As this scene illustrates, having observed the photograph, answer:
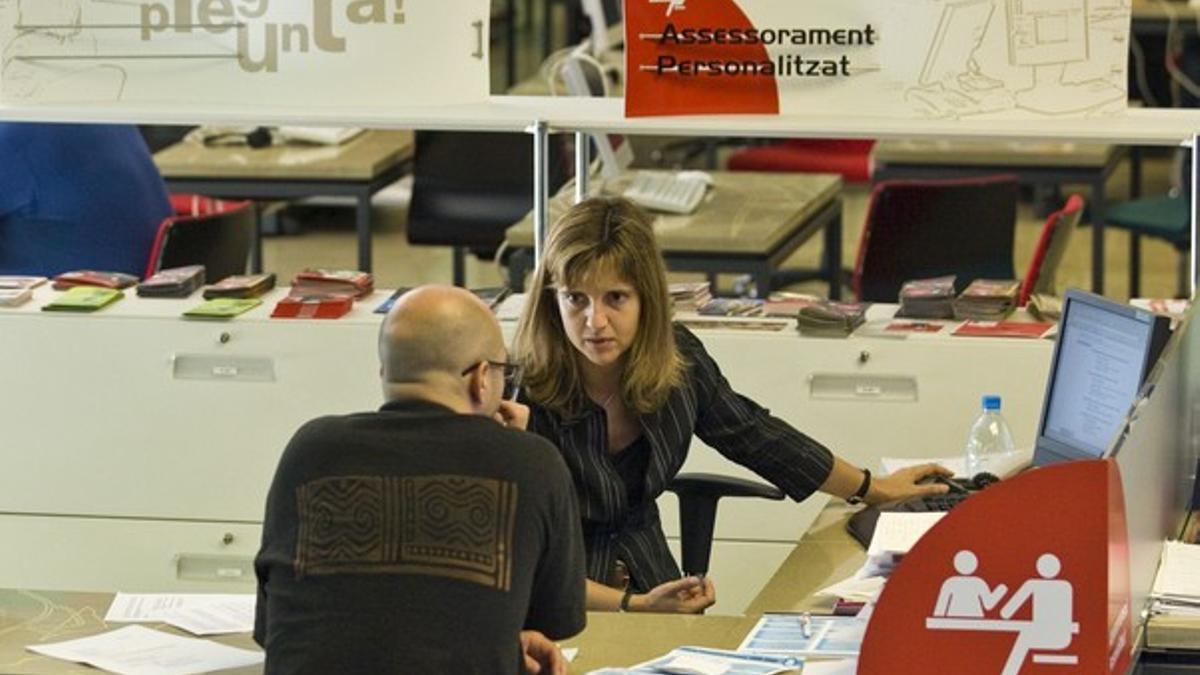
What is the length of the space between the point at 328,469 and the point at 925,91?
225 cm

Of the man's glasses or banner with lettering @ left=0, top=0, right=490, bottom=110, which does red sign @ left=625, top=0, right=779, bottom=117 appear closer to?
banner with lettering @ left=0, top=0, right=490, bottom=110

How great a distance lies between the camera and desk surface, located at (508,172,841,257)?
24.3ft

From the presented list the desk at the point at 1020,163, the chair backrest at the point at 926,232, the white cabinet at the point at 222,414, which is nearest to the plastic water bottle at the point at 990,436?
the white cabinet at the point at 222,414

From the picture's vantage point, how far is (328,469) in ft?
11.6

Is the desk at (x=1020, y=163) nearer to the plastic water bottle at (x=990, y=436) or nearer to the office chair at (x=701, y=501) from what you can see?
the plastic water bottle at (x=990, y=436)

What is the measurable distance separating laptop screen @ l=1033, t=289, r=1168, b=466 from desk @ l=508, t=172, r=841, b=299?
2254 mm

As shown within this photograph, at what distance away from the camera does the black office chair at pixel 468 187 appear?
8.83m

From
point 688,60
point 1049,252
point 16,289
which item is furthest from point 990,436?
point 16,289

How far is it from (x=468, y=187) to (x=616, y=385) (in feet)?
13.5

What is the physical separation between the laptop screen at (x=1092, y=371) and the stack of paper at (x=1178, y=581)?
15.7 inches

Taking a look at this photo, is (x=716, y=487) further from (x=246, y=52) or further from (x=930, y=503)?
(x=246, y=52)

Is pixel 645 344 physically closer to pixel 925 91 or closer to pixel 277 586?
pixel 925 91

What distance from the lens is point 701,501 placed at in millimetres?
5297

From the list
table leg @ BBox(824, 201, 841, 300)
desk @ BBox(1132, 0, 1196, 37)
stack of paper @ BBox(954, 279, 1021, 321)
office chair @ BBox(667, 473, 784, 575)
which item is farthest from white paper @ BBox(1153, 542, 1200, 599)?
desk @ BBox(1132, 0, 1196, 37)
